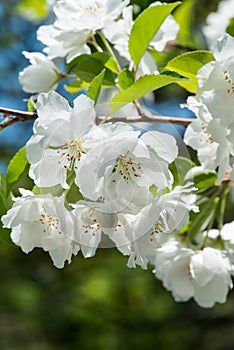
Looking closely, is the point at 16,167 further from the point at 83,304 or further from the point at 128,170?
the point at 83,304

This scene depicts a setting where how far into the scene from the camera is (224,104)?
95 cm

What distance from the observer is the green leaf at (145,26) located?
1135 millimetres

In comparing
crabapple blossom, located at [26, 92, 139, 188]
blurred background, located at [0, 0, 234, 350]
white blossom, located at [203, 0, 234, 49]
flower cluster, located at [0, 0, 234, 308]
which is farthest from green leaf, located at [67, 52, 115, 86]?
blurred background, located at [0, 0, 234, 350]

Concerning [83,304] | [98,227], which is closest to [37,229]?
[98,227]

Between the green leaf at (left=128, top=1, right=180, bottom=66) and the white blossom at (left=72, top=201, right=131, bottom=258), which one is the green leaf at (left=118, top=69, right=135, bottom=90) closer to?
the green leaf at (left=128, top=1, right=180, bottom=66)

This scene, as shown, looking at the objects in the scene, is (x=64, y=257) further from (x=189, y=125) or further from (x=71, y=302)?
(x=71, y=302)

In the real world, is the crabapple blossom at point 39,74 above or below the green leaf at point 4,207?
above

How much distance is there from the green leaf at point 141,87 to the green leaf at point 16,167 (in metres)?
0.23

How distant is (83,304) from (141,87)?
3381 mm

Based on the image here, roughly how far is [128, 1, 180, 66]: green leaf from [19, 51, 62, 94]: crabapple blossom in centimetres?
25

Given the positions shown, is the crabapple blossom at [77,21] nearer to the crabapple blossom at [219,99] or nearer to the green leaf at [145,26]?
the green leaf at [145,26]

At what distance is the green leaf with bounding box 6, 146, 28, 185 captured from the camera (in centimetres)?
112

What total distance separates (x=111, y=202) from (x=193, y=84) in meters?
0.32

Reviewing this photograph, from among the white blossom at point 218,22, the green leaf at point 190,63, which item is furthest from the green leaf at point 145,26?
the white blossom at point 218,22
